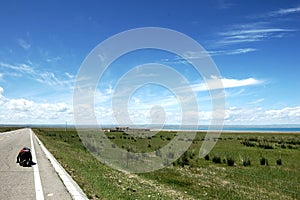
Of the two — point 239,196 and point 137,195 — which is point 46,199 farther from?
point 239,196

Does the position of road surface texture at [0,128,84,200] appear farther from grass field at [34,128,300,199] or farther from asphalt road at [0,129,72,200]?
grass field at [34,128,300,199]

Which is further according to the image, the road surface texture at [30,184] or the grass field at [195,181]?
the grass field at [195,181]

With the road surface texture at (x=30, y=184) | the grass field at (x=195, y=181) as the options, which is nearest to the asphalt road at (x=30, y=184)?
the road surface texture at (x=30, y=184)

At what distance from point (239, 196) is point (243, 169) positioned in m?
9.25

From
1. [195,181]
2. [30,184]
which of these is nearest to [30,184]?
[30,184]

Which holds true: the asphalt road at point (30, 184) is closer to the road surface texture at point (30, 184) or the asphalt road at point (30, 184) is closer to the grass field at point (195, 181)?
the road surface texture at point (30, 184)

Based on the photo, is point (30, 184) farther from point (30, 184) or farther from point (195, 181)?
point (195, 181)

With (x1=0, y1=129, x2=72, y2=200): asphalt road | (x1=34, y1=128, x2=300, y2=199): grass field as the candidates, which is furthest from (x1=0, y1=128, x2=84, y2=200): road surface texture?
(x1=34, y1=128, x2=300, y2=199): grass field

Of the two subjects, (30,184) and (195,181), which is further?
(195,181)

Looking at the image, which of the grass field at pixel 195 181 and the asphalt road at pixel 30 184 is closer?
the asphalt road at pixel 30 184

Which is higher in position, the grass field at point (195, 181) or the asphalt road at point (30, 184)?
the asphalt road at point (30, 184)

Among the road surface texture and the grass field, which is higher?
the road surface texture

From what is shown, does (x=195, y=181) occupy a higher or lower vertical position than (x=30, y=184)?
lower

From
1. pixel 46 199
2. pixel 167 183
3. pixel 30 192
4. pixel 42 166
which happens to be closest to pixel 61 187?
pixel 30 192
